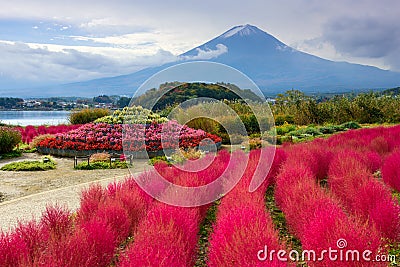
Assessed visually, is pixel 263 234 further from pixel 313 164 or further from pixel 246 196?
pixel 313 164

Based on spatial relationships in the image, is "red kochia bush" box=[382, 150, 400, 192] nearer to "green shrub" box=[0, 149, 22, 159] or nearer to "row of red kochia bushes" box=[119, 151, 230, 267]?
"row of red kochia bushes" box=[119, 151, 230, 267]

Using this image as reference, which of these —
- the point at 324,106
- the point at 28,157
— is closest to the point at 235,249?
the point at 28,157

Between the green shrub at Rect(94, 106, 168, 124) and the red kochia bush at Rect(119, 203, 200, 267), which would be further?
the green shrub at Rect(94, 106, 168, 124)

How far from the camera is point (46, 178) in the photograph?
389 inches

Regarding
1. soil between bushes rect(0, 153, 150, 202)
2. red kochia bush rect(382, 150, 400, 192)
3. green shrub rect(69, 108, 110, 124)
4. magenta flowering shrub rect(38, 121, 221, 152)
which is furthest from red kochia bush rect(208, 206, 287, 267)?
green shrub rect(69, 108, 110, 124)

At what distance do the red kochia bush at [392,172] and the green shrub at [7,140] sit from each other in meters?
12.6

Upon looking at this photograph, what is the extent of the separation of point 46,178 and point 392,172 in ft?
26.2

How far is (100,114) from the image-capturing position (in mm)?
24578

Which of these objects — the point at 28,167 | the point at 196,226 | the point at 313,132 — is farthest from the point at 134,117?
the point at 196,226

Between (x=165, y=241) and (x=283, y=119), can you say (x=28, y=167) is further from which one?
(x=283, y=119)

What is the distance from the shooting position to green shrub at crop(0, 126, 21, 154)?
46.6 ft

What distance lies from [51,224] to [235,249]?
8.24 feet

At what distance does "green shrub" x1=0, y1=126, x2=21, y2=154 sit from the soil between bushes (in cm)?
358

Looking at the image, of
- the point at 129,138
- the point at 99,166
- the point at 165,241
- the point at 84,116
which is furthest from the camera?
the point at 84,116
